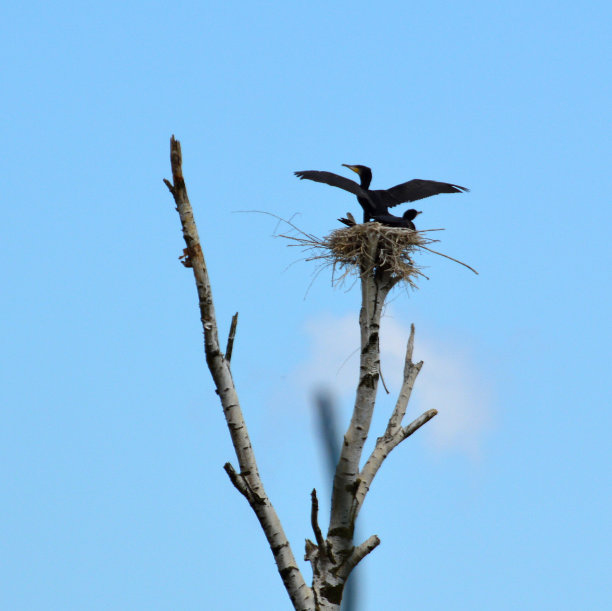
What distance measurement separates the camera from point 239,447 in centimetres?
630

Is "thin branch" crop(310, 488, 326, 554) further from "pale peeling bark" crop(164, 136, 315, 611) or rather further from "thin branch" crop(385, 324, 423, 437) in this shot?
"thin branch" crop(385, 324, 423, 437)

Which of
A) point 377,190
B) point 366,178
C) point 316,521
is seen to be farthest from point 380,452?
point 366,178

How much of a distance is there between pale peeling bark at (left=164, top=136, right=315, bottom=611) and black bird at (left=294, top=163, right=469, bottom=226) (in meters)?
2.22

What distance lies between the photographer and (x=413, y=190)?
920 centimetres

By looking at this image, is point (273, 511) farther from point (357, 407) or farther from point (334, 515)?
point (357, 407)

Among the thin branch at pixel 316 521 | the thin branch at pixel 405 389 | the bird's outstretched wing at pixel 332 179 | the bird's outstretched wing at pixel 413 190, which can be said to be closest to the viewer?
the thin branch at pixel 316 521

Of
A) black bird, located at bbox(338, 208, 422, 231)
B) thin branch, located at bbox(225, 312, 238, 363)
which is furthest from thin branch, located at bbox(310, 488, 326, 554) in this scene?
black bird, located at bbox(338, 208, 422, 231)

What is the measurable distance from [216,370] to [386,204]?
3.41 meters

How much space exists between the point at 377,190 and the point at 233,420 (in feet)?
Answer: 12.0

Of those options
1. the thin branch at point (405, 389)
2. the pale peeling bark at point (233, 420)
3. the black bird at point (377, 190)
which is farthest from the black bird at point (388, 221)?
the pale peeling bark at point (233, 420)

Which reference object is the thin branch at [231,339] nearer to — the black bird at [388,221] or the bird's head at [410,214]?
the black bird at [388,221]

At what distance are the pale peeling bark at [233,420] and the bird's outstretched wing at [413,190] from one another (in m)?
3.29

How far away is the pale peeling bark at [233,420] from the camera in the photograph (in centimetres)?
610

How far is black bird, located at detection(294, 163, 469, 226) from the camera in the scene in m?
8.16
